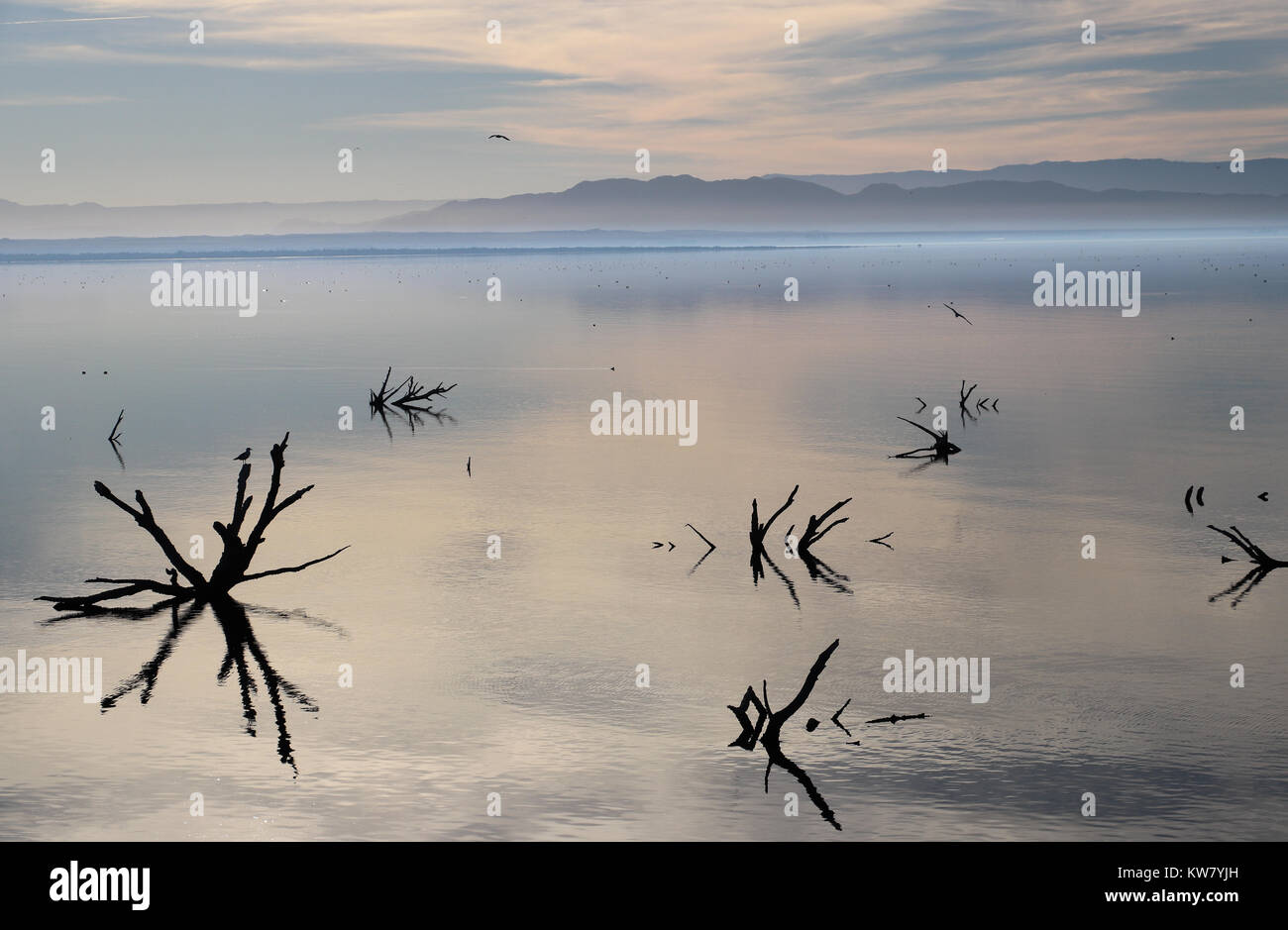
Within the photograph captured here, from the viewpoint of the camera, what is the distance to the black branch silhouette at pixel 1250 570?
23469 mm

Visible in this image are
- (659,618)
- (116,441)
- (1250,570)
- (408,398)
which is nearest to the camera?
(659,618)

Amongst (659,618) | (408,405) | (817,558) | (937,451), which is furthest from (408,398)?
(659,618)

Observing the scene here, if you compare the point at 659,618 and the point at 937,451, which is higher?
the point at 937,451

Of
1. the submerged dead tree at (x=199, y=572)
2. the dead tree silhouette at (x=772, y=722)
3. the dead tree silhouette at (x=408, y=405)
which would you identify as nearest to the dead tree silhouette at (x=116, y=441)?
the dead tree silhouette at (x=408, y=405)

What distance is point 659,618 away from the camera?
2248cm

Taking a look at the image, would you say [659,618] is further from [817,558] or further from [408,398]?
[408,398]

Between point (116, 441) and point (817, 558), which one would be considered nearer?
point (817, 558)

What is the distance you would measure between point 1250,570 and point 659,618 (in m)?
10.2

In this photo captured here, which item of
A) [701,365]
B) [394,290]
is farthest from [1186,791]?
[394,290]

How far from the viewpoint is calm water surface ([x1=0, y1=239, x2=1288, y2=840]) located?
1552cm

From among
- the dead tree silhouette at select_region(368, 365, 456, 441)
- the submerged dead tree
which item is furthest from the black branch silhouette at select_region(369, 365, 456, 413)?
the submerged dead tree

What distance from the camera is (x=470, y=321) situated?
308 ft
